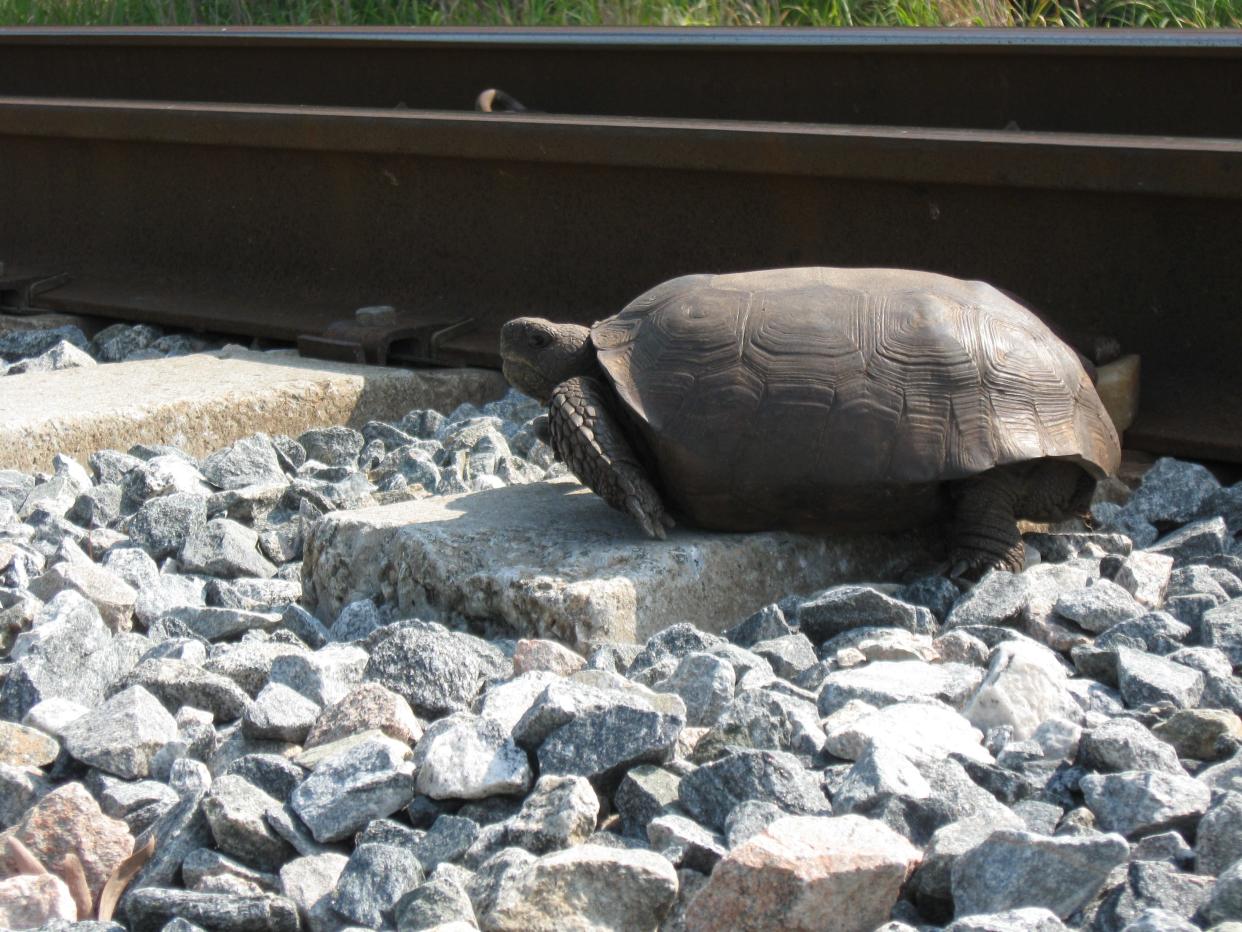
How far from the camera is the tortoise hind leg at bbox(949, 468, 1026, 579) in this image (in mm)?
Result: 3229

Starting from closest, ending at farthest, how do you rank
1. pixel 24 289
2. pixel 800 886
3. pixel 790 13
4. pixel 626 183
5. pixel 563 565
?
pixel 800 886, pixel 563 565, pixel 626 183, pixel 24 289, pixel 790 13

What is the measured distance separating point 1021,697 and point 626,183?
9.55 ft

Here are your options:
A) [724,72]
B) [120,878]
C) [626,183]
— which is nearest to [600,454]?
[120,878]

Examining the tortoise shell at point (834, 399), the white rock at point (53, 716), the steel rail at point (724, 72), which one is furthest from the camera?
the steel rail at point (724, 72)

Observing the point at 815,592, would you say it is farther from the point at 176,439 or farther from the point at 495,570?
the point at 176,439

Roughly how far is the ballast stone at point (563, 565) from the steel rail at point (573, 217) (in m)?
1.21

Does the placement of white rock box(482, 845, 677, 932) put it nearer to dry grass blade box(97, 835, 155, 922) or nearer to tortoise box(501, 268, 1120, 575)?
dry grass blade box(97, 835, 155, 922)

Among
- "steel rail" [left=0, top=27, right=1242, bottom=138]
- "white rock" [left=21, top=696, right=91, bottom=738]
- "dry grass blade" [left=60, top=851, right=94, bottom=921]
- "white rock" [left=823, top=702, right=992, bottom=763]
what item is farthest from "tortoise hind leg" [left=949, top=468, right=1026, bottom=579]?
"steel rail" [left=0, top=27, right=1242, bottom=138]

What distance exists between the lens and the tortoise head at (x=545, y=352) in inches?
139

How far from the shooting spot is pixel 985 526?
3.22m

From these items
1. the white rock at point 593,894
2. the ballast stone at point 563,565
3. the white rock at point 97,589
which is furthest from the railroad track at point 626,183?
the white rock at point 593,894

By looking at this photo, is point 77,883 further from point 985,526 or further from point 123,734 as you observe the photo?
point 985,526

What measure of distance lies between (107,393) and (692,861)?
10.4 ft

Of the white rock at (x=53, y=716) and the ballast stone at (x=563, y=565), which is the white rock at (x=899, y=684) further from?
the white rock at (x=53, y=716)
